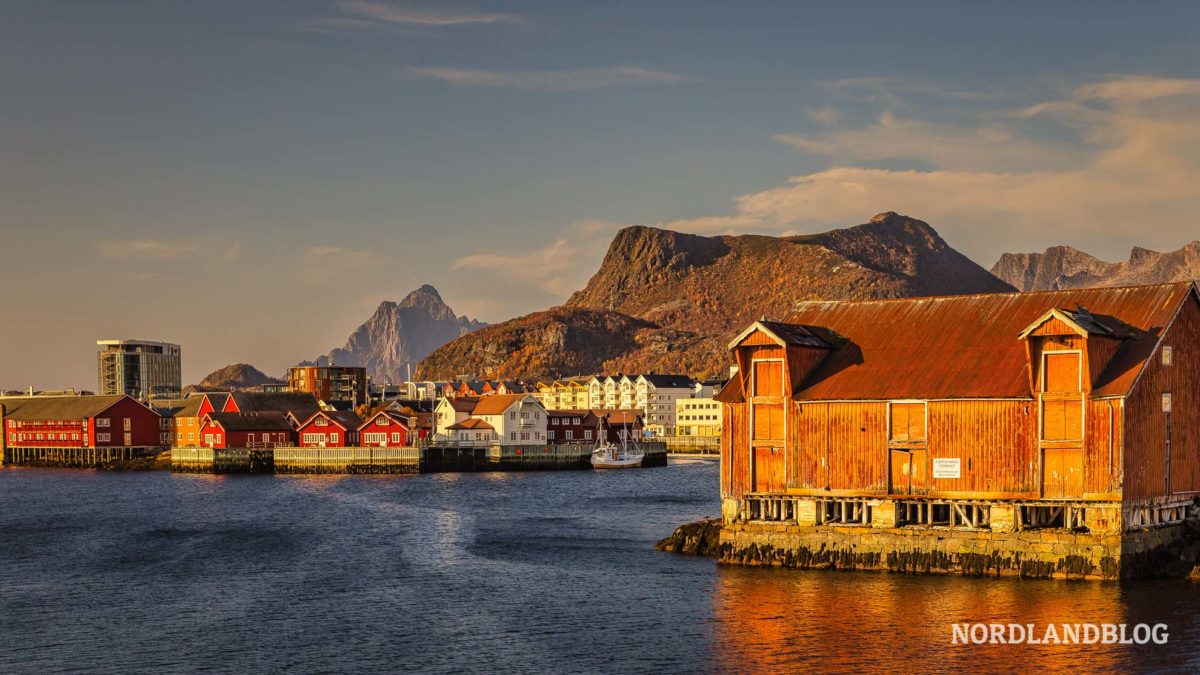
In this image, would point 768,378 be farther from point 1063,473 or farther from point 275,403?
point 275,403

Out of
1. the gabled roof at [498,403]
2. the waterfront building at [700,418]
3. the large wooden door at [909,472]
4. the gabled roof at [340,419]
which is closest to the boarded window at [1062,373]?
the large wooden door at [909,472]

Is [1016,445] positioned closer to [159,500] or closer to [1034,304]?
[1034,304]

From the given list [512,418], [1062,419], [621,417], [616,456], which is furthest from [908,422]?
[621,417]

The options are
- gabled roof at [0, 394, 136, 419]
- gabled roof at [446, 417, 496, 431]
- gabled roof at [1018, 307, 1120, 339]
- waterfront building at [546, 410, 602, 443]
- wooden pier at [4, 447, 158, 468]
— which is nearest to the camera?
gabled roof at [1018, 307, 1120, 339]

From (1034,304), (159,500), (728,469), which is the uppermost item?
(1034,304)

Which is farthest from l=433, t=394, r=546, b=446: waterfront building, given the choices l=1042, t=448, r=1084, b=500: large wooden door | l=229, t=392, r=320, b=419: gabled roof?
l=1042, t=448, r=1084, b=500: large wooden door

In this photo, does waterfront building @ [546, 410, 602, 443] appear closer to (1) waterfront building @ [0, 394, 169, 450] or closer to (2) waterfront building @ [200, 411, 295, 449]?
(2) waterfront building @ [200, 411, 295, 449]

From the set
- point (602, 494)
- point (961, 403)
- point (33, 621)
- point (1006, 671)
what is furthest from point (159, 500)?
point (1006, 671)

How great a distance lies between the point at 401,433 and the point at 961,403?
89930 millimetres

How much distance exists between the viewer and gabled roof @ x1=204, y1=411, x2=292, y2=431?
138 metres

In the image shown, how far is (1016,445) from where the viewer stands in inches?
1770

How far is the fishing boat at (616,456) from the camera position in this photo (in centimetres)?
13450

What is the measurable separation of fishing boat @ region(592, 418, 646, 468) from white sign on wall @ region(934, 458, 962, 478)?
89.1m

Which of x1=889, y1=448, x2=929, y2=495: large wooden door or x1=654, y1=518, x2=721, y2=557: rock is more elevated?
x1=889, y1=448, x2=929, y2=495: large wooden door
